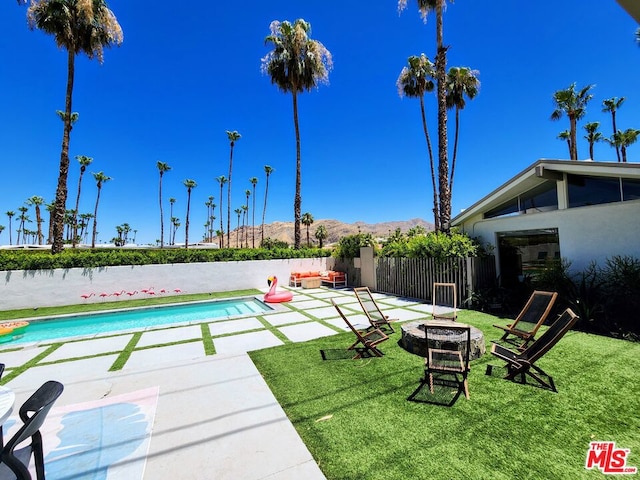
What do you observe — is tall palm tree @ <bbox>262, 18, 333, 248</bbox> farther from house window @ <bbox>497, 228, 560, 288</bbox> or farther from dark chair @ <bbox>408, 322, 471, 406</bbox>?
dark chair @ <bbox>408, 322, 471, 406</bbox>

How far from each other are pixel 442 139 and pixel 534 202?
13.7 feet

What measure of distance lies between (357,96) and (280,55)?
6.40 meters

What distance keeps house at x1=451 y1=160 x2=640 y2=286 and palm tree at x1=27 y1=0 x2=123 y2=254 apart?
60.4 ft

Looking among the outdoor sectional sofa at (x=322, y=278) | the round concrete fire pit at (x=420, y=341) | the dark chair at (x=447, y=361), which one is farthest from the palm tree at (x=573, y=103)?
the dark chair at (x=447, y=361)

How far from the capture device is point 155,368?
4.77 metres

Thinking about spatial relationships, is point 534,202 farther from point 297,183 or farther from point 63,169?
point 63,169

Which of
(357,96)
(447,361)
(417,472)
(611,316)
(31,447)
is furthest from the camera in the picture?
(357,96)

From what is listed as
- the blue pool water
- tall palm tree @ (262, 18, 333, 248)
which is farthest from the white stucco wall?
tall palm tree @ (262, 18, 333, 248)

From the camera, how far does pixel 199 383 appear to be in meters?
4.17

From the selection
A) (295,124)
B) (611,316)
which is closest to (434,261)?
(611,316)

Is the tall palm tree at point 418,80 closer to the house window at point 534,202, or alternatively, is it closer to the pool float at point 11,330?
the house window at point 534,202

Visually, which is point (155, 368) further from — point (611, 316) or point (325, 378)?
point (611, 316)

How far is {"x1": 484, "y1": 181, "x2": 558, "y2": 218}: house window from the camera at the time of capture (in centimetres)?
869

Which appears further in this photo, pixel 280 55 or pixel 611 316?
pixel 280 55
